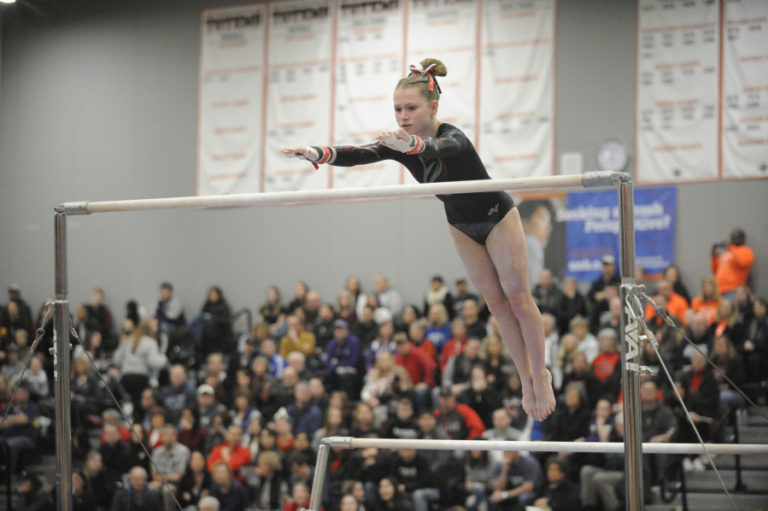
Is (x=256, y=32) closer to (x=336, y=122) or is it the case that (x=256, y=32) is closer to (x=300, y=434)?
(x=336, y=122)

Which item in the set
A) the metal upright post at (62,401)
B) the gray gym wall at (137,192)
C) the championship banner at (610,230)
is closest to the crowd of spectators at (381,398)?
the championship banner at (610,230)

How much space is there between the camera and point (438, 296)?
1195 centimetres

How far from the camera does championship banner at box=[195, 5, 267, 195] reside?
13805 millimetres

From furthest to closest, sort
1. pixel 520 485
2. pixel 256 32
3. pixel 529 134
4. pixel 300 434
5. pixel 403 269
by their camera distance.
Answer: pixel 256 32
pixel 403 269
pixel 529 134
pixel 300 434
pixel 520 485

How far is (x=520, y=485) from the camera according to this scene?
28.0 feet

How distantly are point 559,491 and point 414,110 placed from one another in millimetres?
5032

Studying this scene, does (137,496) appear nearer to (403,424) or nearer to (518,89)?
(403,424)

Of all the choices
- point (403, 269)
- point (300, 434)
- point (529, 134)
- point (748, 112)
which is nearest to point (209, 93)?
point (403, 269)

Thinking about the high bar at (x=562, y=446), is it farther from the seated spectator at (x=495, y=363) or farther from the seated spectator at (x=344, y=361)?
the seated spectator at (x=344, y=361)

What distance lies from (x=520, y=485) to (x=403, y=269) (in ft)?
16.7

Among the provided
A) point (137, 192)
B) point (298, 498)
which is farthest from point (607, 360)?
point (137, 192)

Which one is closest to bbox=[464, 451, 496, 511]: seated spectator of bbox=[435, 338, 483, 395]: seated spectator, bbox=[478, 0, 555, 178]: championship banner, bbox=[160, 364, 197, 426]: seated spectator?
bbox=[435, 338, 483, 395]: seated spectator

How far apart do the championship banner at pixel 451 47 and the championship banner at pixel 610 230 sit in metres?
1.88

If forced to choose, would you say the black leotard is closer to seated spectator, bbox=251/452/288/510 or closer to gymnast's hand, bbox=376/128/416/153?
gymnast's hand, bbox=376/128/416/153
